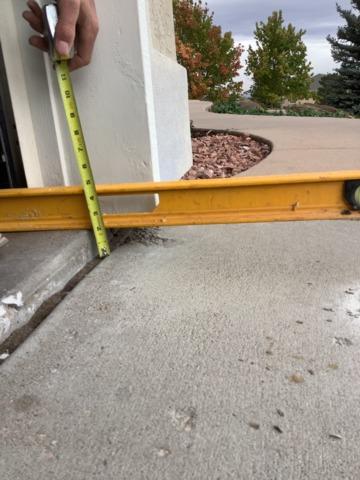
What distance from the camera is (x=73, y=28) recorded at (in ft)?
7.25

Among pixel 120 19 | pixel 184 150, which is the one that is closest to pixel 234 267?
pixel 120 19

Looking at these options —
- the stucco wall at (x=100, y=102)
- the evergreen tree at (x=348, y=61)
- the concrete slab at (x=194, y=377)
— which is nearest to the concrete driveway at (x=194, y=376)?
the concrete slab at (x=194, y=377)

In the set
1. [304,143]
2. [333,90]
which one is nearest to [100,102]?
[304,143]

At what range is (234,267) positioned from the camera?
2334 millimetres

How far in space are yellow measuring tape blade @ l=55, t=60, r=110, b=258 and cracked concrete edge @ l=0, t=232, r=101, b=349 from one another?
71 millimetres

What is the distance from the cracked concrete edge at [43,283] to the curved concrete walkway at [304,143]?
85.0 inches

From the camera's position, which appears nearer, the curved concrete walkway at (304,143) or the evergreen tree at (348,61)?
the curved concrete walkway at (304,143)

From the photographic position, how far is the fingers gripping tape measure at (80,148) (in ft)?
7.74

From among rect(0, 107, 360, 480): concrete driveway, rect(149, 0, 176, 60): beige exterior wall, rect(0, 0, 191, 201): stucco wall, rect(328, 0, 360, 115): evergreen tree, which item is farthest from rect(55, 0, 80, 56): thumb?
rect(328, 0, 360, 115): evergreen tree

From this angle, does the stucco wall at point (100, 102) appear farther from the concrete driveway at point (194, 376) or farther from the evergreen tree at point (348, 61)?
the evergreen tree at point (348, 61)

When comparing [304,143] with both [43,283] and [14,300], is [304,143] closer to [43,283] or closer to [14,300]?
[43,283]

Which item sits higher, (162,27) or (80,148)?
(162,27)

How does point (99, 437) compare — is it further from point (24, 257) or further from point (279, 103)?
point (279, 103)

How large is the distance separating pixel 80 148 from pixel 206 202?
29.2 inches
